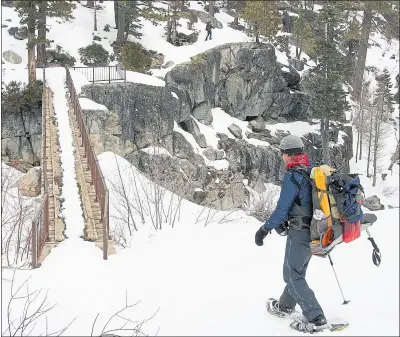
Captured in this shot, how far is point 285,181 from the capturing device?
408 cm

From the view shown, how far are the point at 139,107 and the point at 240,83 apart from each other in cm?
1132

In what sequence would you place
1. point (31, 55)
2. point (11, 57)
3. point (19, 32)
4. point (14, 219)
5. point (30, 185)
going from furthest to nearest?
point (19, 32)
point (11, 57)
point (31, 55)
point (30, 185)
point (14, 219)

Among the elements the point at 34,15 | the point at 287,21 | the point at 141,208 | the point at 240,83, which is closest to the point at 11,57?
the point at 34,15

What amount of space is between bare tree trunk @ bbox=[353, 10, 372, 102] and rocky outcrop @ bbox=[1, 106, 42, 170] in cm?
2763

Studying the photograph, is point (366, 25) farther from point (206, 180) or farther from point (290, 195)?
point (290, 195)

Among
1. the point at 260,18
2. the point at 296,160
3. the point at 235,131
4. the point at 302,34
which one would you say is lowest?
the point at 235,131

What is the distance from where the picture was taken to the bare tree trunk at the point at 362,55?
37.0 metres

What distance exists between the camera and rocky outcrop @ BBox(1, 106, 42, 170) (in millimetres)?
23328

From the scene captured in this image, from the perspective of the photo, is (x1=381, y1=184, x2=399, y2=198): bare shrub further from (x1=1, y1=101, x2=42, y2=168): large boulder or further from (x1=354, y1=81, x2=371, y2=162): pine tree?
(x1=1, y1=101, x2=42, y2=168): large boulder

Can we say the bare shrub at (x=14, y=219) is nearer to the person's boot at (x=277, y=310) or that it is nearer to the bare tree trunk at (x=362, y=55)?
the person's boot at (x=277, y=310)

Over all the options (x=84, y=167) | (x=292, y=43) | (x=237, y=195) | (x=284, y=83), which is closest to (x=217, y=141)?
(x=237, y=195)

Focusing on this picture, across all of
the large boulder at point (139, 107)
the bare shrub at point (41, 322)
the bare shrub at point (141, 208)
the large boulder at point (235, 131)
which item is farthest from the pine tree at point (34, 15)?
the bare shrub at point (41, 322)

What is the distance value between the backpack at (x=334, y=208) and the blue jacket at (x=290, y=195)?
11cm

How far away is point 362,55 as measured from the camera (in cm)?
3953
